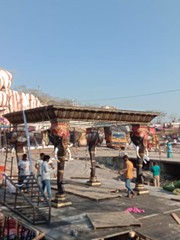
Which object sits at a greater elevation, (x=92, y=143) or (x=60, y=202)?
(x=92, y=143)

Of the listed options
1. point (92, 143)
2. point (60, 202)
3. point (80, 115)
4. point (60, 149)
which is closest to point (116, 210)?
point (60, 202)

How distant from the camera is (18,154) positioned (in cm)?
1419

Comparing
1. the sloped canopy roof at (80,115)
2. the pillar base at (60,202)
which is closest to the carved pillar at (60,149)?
the pillar base at (60,202)

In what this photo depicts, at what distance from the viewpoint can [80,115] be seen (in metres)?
11.1

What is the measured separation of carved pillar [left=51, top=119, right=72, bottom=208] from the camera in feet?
34.0

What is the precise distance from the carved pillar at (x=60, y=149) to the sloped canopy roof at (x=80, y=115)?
274 mm

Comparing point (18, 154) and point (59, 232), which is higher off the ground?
point (18, 154)

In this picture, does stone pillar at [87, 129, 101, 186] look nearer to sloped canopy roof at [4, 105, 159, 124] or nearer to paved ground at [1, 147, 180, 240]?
paved ground at [1, 147, 180, 240]

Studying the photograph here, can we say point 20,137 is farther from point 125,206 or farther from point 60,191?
point 125,206

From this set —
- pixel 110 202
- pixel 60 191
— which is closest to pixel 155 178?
pixel 110 202

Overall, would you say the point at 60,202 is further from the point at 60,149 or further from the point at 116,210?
the point at 116,210

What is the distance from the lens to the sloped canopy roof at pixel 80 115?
1044cm

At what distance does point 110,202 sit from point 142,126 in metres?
3.82

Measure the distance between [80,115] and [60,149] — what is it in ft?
4.81
